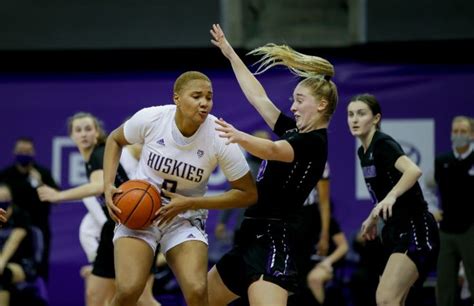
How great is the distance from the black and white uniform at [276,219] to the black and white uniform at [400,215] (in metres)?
0.84

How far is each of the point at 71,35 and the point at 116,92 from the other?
1.01 meters

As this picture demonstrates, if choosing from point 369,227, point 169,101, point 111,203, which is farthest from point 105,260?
point 169,101

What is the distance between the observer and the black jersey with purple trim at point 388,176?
7.09m

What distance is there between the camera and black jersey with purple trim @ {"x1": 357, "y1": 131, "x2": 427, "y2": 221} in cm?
709

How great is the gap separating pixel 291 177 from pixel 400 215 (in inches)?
44.8

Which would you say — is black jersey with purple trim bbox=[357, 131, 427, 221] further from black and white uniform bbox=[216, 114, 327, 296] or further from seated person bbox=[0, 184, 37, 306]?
seated person bbox=[0, 184, 37, 306]

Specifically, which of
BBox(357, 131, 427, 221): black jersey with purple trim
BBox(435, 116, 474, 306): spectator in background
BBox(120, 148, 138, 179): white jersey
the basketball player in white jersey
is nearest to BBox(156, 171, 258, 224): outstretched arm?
the basketball player in white jersey

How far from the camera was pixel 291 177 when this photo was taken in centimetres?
635

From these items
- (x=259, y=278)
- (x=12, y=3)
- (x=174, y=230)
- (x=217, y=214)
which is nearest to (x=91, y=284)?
(x=174, y=230)

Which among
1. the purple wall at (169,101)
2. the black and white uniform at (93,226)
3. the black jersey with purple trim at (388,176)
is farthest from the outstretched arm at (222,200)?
the purple wall at (169,101)

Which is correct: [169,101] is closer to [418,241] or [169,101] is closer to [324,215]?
[324,215]

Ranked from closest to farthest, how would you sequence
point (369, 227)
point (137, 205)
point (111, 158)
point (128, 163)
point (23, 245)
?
point (137, 205) → point (111, 158) → point (369, 227) → point (128, 163) → point (23, 245)

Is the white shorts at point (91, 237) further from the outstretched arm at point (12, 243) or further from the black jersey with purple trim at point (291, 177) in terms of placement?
the black jersey with purple trim at point (291, 177)

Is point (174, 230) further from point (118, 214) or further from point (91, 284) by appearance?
point (91, 284)
